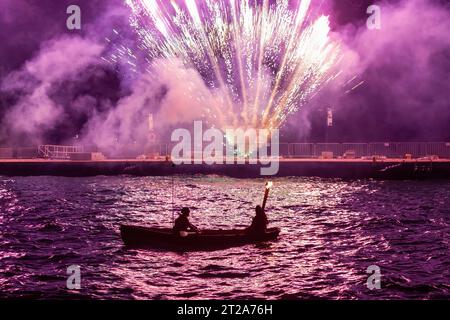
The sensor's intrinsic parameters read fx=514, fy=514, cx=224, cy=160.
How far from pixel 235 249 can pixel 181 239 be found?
248 cm

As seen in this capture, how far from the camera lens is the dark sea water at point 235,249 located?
1731cm

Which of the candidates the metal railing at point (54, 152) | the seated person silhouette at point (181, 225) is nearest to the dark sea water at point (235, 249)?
the seated person silhouette at point (181, 225)

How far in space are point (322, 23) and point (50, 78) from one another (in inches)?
1642

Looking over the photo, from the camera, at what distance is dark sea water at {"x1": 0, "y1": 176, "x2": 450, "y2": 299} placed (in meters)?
17.3

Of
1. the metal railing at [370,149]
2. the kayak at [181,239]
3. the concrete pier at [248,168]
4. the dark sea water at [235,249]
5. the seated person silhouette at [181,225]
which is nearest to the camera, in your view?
the dark sea water at [235,249]

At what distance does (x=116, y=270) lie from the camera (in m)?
19.4

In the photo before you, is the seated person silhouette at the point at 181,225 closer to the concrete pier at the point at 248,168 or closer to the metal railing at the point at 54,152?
the concrete pier at the point at 248,168

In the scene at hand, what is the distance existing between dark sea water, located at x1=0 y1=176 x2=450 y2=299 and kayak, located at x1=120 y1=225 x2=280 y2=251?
356 mm

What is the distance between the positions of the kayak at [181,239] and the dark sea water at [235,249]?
0.36 metres

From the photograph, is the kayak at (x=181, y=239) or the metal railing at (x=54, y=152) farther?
the metal railing at (x=54, y=152)

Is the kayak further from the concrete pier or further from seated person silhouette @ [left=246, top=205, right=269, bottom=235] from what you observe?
the concrete pier
